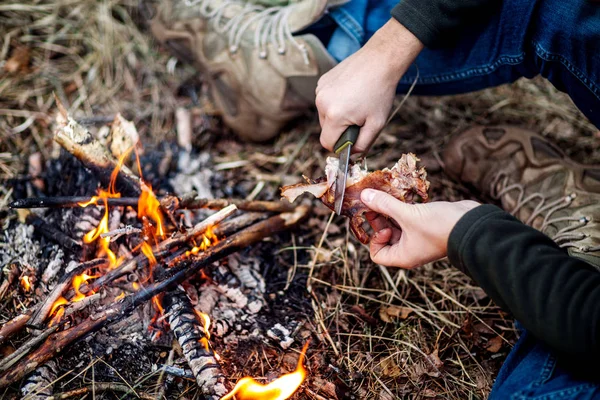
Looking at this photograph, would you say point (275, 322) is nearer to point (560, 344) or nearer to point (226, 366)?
point (226, 366)

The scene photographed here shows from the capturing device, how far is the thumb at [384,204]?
5.94ft

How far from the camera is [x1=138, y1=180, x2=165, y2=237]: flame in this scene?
7.35 feet

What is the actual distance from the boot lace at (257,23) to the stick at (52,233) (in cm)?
151

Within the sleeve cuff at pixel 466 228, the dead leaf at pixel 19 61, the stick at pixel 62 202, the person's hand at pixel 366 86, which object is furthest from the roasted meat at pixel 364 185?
the dead leaf at pixel 19 61

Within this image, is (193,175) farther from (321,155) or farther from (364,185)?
(364,185)

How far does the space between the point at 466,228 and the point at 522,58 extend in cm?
110

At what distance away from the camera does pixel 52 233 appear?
7.64 ft

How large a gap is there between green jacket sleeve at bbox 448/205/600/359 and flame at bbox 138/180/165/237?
141 centimetres

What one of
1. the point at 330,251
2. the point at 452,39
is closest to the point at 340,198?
the point at 330,251

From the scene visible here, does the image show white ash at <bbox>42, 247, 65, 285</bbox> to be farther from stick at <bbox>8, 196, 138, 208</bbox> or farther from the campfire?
stick at <bbox>8, 196, 138, 208</bbox>

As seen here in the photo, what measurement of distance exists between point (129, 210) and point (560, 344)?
6.90 feet

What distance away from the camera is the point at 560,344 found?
1.53 metres

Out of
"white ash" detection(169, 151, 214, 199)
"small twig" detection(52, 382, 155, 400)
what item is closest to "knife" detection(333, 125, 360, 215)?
"white ash" detection(169, 151, 214, 199)

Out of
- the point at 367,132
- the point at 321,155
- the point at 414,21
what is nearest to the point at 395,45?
the point at 414,21
